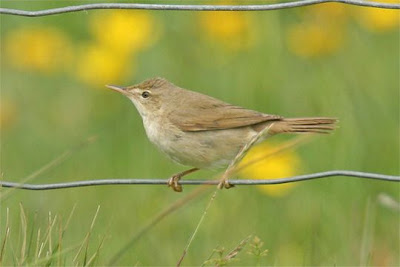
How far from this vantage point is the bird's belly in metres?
5.62

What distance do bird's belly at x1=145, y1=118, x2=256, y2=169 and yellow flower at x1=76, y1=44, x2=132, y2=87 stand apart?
8.47 feet

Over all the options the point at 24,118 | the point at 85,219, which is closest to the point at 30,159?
the point at 24,118

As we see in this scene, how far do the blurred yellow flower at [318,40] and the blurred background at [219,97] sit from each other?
1 centimetres

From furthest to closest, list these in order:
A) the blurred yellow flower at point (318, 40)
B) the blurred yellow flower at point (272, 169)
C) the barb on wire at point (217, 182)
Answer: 1. the blurred yellow flower at point (318, 40)
2. the blurred yellow flower at point (272, 169)
3. the barb on wire at point (217, 182)

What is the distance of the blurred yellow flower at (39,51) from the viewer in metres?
8.66

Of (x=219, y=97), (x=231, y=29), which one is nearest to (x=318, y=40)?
(x=231, y=29)

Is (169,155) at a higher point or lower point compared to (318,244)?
higher

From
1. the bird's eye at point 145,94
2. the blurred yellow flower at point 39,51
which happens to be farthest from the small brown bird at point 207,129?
the blurred yellow flower at point 39,51

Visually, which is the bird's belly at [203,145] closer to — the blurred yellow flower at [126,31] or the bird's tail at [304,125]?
the bird's tail at [304,125]

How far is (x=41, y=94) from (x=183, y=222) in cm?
235

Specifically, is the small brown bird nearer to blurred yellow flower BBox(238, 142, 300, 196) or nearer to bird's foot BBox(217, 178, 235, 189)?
bird's foot BBox(217, 178, 235, 189)

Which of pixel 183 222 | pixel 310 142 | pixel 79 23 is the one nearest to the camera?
pixel 183 222

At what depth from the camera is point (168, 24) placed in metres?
8.73

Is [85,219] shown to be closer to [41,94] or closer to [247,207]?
[247,207]
